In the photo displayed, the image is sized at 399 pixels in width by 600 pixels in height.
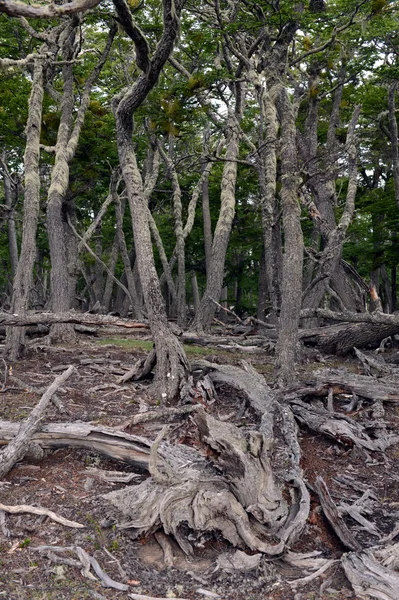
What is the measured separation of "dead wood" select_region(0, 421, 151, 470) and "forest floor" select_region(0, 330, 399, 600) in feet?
0.41

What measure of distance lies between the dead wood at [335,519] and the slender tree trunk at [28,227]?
665 centimetres

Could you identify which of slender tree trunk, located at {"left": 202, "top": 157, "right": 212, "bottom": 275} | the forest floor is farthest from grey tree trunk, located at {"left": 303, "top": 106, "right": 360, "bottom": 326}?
slender tree trunk, located at {"left": 202, "top": 157, "right": 212, "bottom": 275}

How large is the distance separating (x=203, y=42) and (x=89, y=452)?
38.1ft

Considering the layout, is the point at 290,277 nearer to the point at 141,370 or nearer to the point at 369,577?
the point at 141,370

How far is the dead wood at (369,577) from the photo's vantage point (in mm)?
3328

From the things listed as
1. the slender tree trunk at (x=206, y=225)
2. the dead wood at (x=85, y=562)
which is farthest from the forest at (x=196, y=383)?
the slender tree trunk at (x=206, y=225)

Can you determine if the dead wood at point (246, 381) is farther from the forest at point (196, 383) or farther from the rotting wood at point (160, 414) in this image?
the rotting wood at point (160, 414)

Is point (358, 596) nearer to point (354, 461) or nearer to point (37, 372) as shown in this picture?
point (354, 461)

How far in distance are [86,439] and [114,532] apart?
1432 mm

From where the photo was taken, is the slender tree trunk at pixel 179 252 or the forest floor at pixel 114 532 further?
the slender tree trunk at pixel 179 252

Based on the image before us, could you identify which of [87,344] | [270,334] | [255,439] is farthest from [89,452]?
[270,334]

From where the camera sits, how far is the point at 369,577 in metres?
3.46

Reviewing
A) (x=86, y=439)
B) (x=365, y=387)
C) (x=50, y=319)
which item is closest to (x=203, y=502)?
(x=86, y=439)

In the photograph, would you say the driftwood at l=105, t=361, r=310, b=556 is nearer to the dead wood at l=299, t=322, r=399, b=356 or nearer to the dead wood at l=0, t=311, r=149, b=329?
the dead wood at l=0, t=311, r=149, b=329
